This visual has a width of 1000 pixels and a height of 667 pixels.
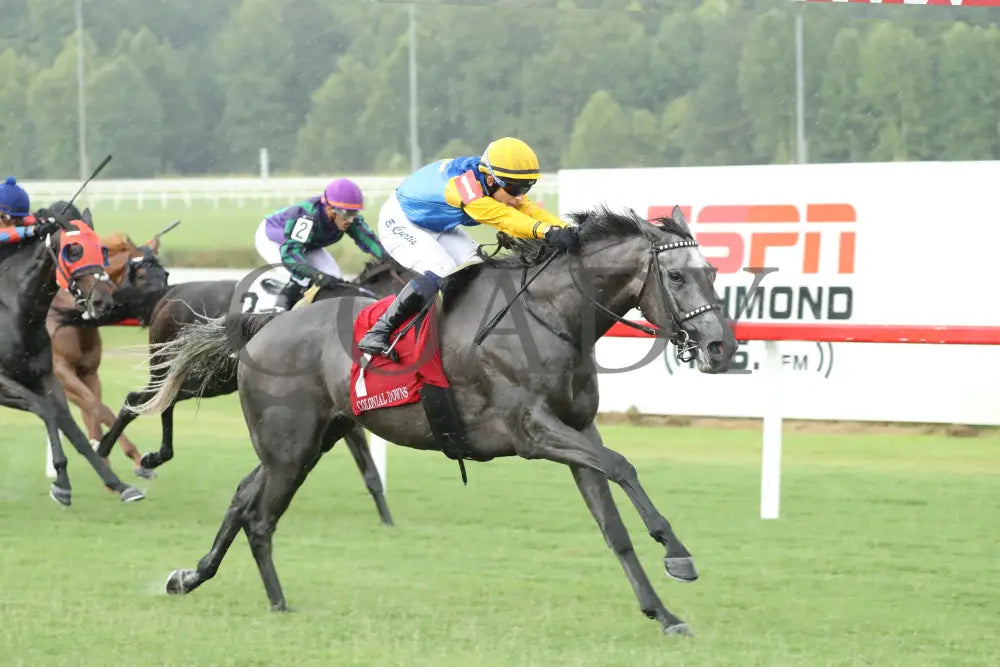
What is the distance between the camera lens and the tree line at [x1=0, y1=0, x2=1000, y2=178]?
14.4 m

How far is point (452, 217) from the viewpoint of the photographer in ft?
18.2

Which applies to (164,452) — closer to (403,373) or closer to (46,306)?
(46,306)

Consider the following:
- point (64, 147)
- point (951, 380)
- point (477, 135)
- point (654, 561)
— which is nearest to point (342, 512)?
point (654, 561)

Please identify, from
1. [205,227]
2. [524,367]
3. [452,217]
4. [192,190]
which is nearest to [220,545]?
[524,367]

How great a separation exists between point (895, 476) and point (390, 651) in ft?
16.7

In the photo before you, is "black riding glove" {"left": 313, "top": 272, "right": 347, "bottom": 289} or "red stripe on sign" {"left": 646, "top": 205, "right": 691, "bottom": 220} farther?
"red stripe on sign" {"left": 646, "top": 205, "right": 691, "bottom": 220}

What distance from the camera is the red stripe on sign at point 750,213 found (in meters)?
9.91

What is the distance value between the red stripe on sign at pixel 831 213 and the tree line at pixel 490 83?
15.3ft

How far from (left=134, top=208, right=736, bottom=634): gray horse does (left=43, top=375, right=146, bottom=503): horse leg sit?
7.33ft

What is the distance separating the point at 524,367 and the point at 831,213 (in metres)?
5.46

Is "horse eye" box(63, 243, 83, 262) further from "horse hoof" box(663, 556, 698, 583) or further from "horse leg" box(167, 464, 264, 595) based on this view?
"horse hoof" box(663, 556, 698, 583)

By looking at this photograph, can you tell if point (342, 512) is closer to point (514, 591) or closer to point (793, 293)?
point (514, 591)

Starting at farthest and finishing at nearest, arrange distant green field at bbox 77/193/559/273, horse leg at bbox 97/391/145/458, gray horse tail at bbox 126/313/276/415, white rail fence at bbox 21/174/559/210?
1. white rail fence at bbox 21/174/559/210
2. distant green field at bbox 77/193/559/273
3. horse leg at bbox 97/391/145/458
4. gray horse tail at bbox 126/313/276/415

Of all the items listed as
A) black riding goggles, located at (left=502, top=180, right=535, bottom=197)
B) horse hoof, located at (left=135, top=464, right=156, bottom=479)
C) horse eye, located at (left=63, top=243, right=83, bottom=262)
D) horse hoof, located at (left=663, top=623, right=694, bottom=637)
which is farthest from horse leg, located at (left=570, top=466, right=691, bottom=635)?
horse hoof, located at (left=135, top=464, right=156, bottom=479)
